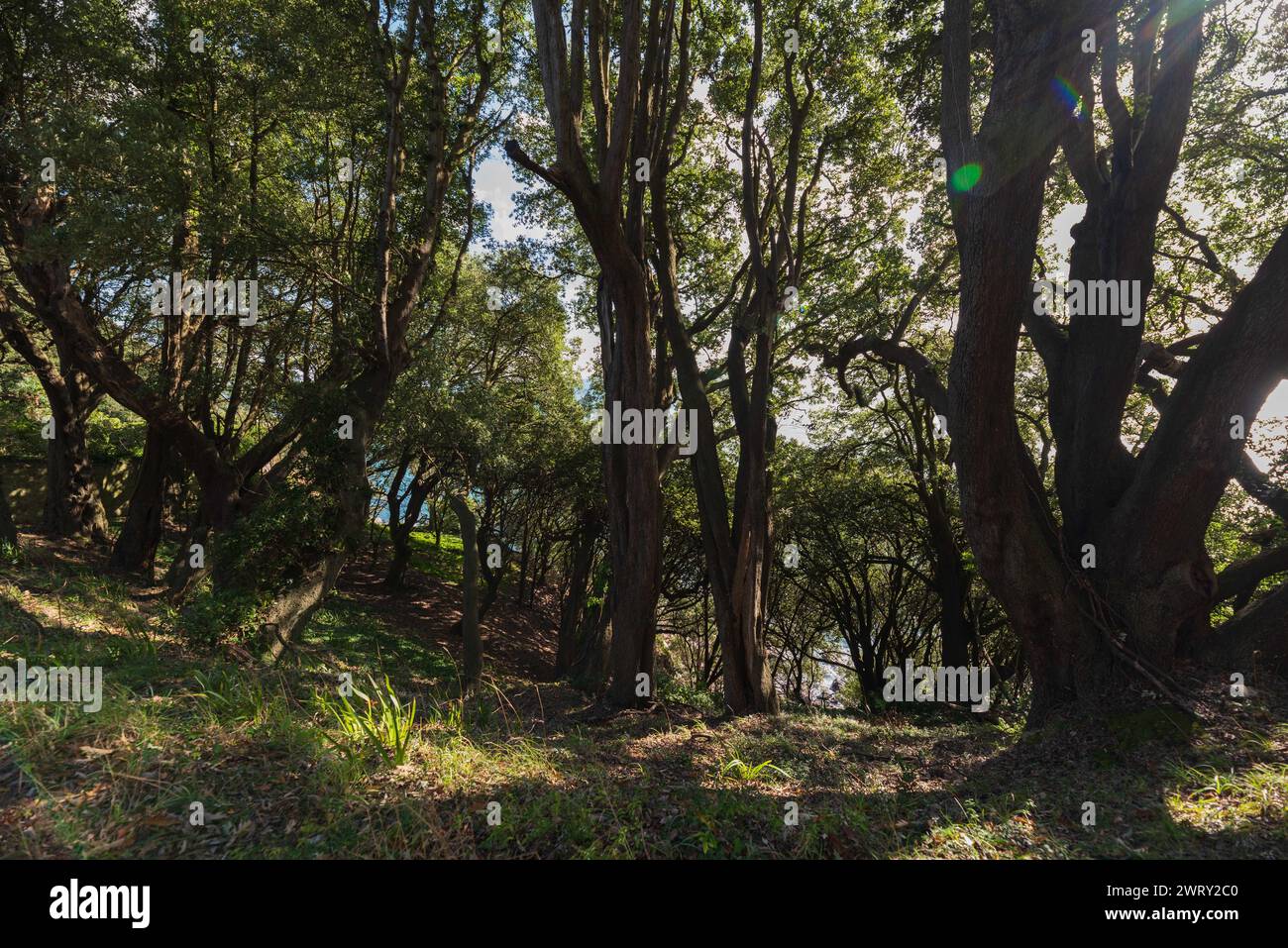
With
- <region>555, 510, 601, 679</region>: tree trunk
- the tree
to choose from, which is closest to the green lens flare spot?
the tree

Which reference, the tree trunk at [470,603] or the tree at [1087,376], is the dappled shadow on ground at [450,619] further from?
the tree at [1087,376]

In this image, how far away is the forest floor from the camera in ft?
9.30

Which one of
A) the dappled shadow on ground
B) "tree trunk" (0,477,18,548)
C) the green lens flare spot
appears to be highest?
the green lens flare spot

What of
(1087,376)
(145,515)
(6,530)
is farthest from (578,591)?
(1087,376)

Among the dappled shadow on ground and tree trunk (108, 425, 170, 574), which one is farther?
the dappled shadow on ground

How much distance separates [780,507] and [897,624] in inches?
275

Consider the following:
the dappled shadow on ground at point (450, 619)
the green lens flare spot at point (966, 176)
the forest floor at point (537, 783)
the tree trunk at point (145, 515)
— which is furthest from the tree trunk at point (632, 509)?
the tree trunk at point (145, 515)

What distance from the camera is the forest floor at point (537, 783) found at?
9.30ft

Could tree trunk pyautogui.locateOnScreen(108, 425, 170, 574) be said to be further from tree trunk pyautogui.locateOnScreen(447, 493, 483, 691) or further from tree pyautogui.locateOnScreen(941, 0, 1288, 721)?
tree pyautogui.locateOnScreen(941, 0, 1288, 721)

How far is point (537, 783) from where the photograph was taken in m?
3.53

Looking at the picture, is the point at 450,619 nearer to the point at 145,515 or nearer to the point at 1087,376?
the point at 145,515

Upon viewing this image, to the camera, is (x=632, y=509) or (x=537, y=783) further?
(x=632, y=509)
